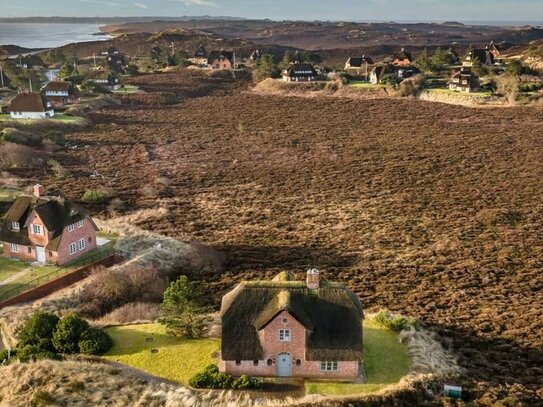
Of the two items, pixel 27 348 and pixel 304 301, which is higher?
pixel 304 301

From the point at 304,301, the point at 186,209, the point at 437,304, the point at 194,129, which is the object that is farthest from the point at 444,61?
the point at 304,301

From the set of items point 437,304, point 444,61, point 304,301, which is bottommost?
point 437,304

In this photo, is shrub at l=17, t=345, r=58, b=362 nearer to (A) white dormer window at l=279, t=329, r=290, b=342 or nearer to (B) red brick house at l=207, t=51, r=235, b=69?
(A) white dormer window at l=279, t=329, r=290, b=342

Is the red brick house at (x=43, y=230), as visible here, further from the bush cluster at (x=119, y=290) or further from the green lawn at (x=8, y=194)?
the green lawn at (x=8, y=194)

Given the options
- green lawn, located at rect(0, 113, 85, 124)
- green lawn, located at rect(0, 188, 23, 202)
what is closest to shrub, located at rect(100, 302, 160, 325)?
green lawn, located at rect(0, 188, 23, 202)

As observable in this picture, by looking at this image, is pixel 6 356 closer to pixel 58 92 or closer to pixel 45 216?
pixel 45 216

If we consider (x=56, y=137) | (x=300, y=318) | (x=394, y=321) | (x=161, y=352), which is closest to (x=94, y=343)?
(x=161, y=352)

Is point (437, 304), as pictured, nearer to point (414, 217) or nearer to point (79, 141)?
point (414, 217)
